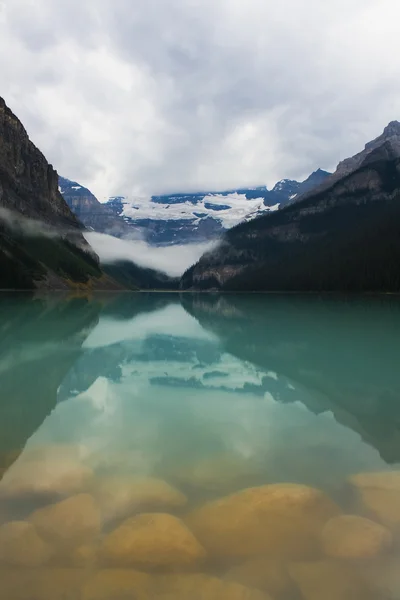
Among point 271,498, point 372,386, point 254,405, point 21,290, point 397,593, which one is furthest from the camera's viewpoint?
point 21,290

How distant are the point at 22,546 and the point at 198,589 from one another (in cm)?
339

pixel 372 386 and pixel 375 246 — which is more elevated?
pixel 375 246

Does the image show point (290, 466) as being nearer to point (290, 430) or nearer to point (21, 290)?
point (290, 430)

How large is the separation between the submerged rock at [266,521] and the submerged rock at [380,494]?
826mm

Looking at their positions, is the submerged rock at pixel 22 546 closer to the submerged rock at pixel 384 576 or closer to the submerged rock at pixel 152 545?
the submerged rock at pixel 152 545

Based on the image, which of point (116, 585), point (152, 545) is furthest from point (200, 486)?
point (116, 585)

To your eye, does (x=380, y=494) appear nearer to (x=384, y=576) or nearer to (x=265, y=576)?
(x=384, y=576)

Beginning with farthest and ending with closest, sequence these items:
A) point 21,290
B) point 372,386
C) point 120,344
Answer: point 21,290 < point 120,344 < point 372,386

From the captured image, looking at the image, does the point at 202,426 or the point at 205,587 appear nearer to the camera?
the point at 205,587

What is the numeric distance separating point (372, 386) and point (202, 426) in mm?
10650

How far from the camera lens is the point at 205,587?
6.78 meters

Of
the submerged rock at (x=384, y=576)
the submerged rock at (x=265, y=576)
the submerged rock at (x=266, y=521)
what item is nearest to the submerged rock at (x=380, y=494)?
the submerged rock at (x=266, y=521)

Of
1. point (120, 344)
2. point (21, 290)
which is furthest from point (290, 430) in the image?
point (21, 290)

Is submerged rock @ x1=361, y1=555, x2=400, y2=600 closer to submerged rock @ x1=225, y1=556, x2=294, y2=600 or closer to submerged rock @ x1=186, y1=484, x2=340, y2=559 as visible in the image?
submerged rock @ x1=186, y1=484, x2=340, y2=559
